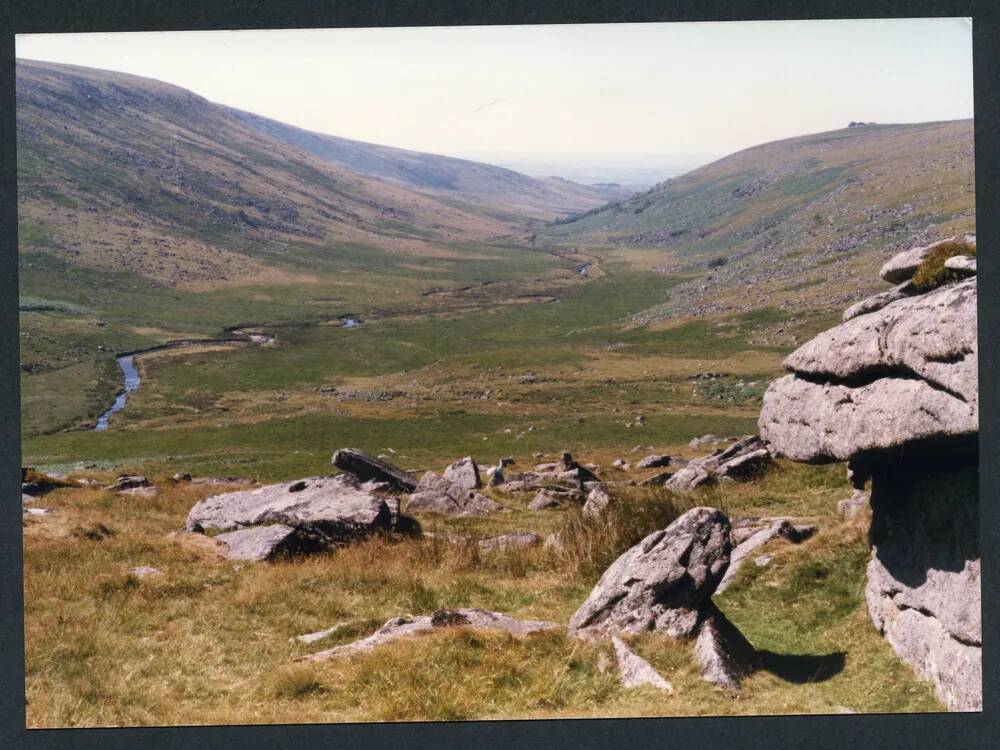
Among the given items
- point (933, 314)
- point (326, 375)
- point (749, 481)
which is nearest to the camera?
point (933, 314)

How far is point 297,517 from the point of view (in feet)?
71.7

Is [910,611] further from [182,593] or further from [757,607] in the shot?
[182,593]

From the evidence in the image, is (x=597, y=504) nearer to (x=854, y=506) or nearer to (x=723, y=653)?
(x=854, y=506)

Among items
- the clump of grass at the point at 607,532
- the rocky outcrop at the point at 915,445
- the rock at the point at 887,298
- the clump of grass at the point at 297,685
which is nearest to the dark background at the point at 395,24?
the rocky outcrop at the point at 915,445

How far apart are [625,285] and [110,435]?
110 meters

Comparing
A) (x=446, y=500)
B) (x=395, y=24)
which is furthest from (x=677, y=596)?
(x=446, y=500)

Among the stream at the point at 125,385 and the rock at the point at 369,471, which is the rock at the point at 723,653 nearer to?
the rock at the point at 369,471

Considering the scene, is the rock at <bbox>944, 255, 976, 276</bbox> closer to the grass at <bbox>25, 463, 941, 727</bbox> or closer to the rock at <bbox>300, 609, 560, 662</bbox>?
the grass at <bbox>25, 463, 941, 727</bbox>

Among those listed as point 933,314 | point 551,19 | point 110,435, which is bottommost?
point 110,435

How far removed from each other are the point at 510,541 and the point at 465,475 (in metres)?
11.6

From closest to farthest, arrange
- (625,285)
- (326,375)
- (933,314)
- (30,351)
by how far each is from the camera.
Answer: (933,314), (326,375), (30,351), (625,285)

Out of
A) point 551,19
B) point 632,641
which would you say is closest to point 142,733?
point 632,641

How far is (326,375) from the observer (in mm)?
107250

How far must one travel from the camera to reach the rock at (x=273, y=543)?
1995 cm
